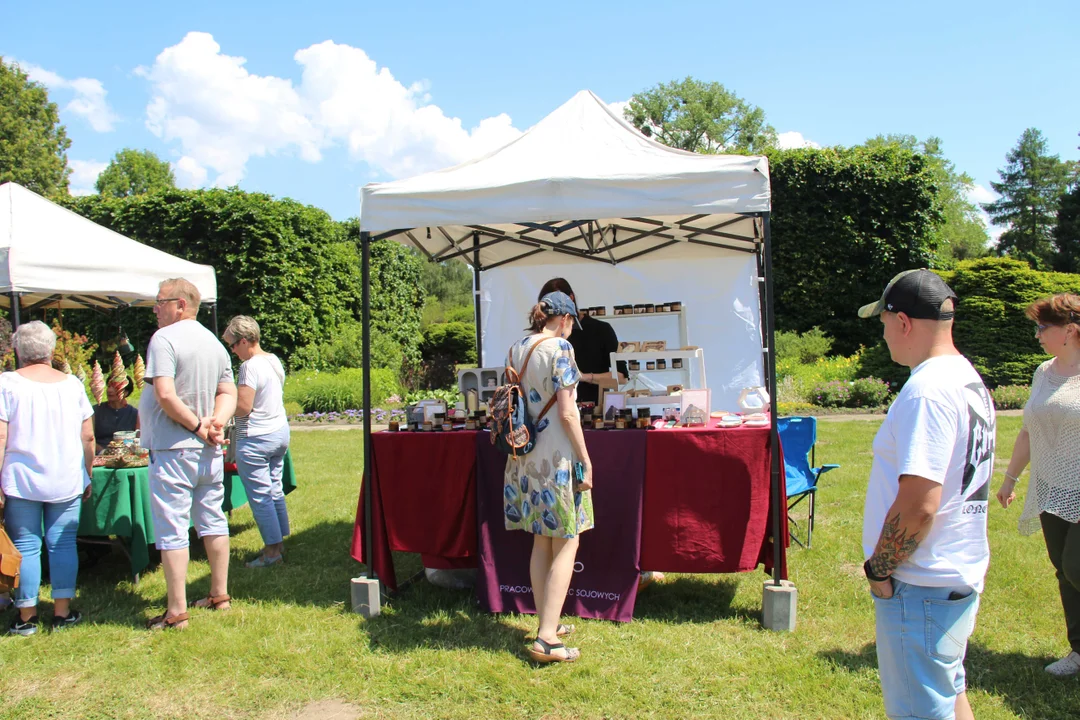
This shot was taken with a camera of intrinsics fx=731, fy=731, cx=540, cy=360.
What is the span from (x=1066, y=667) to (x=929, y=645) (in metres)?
1.83

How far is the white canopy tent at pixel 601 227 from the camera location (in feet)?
11.3

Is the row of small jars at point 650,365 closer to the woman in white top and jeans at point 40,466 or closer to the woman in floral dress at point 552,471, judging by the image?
the woman in floral dress at point 552,471

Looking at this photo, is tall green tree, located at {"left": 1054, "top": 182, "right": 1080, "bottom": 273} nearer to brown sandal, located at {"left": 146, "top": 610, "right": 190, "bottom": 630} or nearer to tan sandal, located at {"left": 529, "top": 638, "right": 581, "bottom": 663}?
tan sandal, located at {"left": 529, "top": 638, "right": 581, "bottom": 663}

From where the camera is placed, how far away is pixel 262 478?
457cm

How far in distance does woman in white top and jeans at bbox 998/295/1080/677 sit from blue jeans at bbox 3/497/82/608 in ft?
14.2

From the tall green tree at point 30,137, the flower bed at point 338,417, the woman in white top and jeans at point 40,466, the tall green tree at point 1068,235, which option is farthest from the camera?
the tall green tree at point 1068,235

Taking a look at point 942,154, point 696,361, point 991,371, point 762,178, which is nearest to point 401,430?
point 696,361

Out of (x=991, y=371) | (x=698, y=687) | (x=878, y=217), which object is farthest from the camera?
(x=878, y=217)

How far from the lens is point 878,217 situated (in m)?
15.0

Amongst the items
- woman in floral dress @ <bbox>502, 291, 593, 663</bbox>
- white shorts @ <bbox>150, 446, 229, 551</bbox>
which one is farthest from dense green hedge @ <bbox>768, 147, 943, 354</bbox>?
white shorts @ <bbox>150, 446, 229, 551</bbox>

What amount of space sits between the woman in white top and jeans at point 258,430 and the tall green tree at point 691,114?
3131 centimetres

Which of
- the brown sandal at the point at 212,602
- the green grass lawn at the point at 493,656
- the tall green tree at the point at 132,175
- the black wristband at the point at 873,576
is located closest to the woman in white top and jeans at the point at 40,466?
the green grass lawn at the point at 493,656

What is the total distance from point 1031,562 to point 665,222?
3193 mm

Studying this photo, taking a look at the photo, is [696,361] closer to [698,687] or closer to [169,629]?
[698,687]
